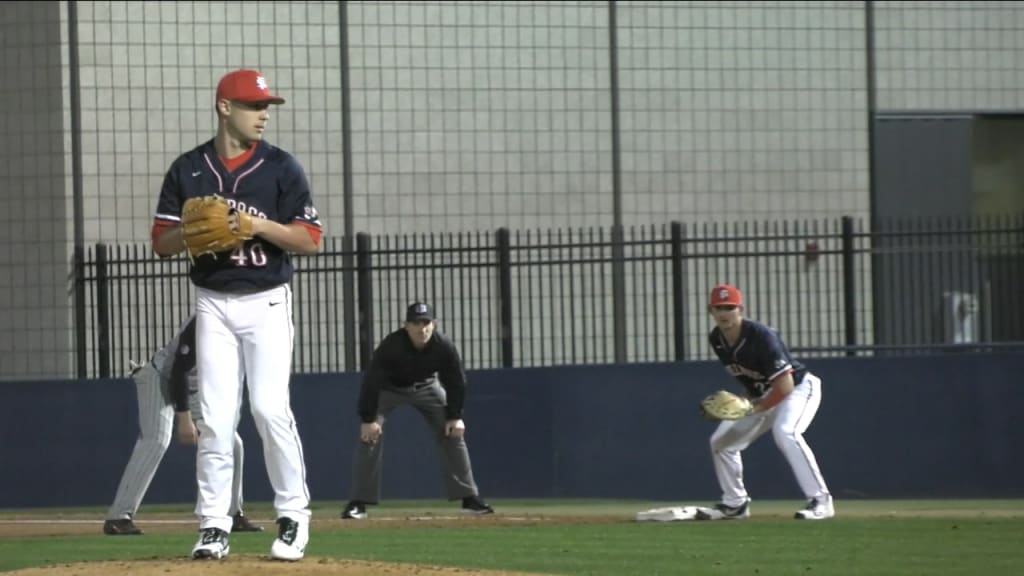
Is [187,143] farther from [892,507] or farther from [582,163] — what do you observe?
[892,507]

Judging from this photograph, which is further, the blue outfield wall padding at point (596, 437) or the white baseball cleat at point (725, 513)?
the blue outfield wall padding at point (596, 437)

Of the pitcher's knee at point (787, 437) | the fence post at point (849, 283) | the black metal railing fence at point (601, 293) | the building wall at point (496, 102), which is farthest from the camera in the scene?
the building wall at point (496, 102)

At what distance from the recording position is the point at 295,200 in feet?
30.9

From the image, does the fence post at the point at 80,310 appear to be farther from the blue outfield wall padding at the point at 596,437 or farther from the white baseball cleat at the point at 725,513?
the white baseball cleat at the point at 725,513

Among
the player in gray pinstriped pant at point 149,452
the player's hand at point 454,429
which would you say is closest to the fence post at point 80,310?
the player's hand at point 454,429

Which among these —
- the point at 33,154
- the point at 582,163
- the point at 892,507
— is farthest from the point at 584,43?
the point at 892,507

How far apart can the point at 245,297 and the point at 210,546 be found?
1.16 meters

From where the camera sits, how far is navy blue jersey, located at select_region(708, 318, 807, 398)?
48.4 feet

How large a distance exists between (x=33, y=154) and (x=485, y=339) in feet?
16.7

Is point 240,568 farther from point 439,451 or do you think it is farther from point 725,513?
point 439,451

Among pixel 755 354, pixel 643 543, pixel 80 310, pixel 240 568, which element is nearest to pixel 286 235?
pixel 240 568

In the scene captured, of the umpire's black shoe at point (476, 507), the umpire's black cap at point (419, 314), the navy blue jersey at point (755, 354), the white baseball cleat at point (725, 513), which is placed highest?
the umpire's black cap at point (419, 314)

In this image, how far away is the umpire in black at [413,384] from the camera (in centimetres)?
1616

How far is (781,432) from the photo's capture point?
1488cm
